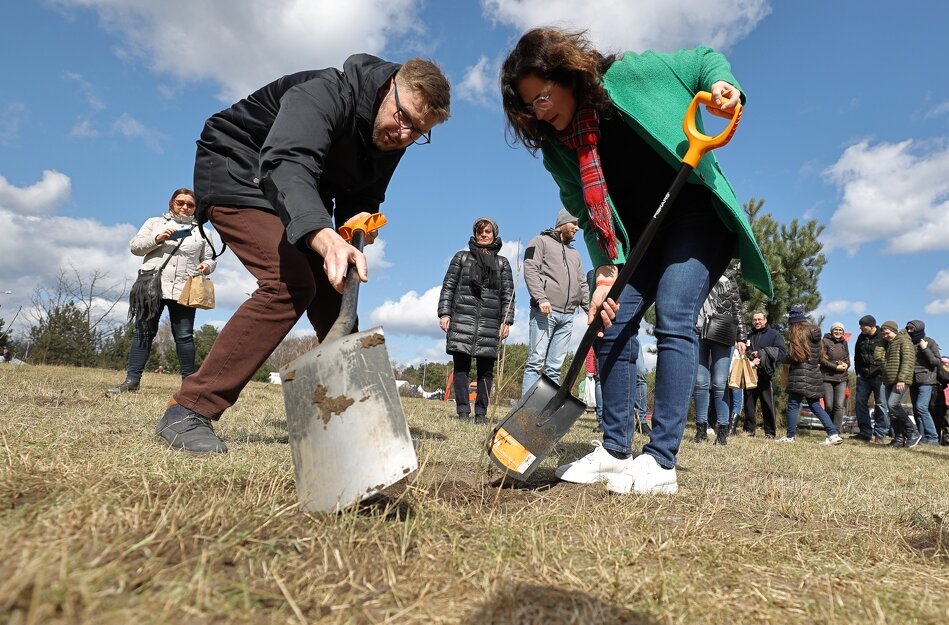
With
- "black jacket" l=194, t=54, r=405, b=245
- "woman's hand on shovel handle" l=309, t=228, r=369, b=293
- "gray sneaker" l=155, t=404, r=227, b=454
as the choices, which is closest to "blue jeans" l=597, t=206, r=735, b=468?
"woman's hand on shovel handle" l=309, t=228, r=369, b=293

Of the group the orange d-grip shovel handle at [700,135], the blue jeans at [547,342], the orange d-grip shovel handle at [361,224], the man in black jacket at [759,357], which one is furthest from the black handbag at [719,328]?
the orange d-grip shovel handle at [361,224]

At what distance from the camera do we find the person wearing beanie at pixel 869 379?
9.61 m

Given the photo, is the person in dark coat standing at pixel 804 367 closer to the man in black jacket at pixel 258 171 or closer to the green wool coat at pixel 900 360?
the green wool coat at pixel 900 360

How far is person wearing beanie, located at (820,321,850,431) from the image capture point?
31.4 ft

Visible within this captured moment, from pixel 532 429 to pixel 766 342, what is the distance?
732 cm

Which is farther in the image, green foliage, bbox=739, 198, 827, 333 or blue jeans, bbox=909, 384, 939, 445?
green foliage, bbox=739, 198, 827, 333

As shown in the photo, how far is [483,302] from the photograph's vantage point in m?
6.35

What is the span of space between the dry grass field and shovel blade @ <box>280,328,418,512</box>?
9 cm

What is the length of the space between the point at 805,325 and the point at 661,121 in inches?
295

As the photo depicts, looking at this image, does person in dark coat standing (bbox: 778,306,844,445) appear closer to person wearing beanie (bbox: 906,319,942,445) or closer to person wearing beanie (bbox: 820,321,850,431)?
person wearing beanie (bbox: 820,321,850,431)

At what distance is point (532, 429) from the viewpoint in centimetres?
234

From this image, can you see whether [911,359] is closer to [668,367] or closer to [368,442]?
[668,367]

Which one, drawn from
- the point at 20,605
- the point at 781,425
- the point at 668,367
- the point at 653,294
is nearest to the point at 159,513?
the point at 20,605

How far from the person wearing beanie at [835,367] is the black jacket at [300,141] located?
9018mm
